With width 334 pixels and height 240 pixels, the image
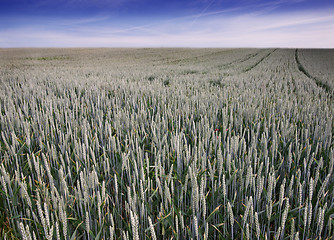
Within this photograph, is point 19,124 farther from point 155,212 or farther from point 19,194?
point 155,212

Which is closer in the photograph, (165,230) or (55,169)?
(165,230)

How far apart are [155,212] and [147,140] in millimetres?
884

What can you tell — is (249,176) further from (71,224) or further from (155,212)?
(71,224)

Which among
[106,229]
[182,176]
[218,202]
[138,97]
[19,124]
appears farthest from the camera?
[138,97]

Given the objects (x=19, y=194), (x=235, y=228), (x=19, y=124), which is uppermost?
(x=19, y=124)

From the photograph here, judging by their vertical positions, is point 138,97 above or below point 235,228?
above

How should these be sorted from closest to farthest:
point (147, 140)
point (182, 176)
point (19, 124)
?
point (182, 176)
point (147, 140)
point (19, 124)

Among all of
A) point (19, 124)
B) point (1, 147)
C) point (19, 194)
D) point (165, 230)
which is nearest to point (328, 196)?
point (165, 230)

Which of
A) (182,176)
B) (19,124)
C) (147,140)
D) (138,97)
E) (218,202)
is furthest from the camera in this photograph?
(138,97)

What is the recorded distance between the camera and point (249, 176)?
1159mm

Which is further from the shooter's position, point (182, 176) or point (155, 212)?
point (182, 176)

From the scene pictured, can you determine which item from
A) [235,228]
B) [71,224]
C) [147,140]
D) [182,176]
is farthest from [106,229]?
[147,140]

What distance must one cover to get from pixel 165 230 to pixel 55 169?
930mm

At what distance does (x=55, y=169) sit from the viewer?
1548 mm
